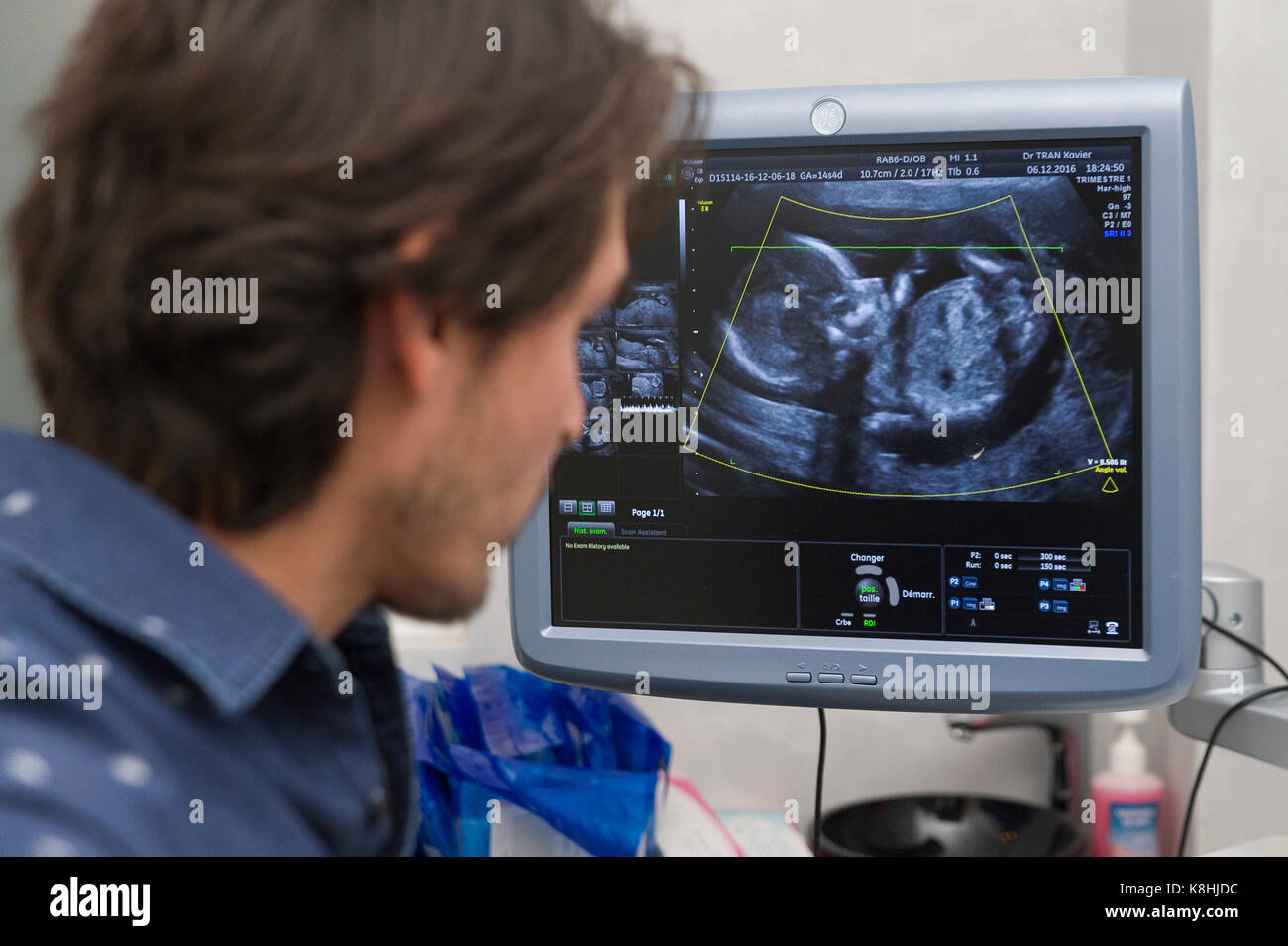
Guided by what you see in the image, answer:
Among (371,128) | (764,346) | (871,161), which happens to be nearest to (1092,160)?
(871,161)

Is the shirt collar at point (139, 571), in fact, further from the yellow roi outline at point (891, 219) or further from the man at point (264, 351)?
the yellow roi outline at point (891, 219)

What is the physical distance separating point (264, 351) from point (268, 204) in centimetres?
7

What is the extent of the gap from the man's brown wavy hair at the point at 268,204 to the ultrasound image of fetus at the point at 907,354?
12.6 inches

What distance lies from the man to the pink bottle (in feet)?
2.72

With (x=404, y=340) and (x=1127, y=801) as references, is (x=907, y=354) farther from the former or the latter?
(x=1127, y=801)

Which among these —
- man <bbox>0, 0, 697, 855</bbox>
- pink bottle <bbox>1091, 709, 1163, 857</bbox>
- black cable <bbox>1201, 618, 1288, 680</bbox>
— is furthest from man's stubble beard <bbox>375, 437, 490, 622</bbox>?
pink bottle <bbox>1091, 709, 1163, 857</bbox>

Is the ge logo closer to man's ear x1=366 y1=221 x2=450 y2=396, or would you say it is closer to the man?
the man

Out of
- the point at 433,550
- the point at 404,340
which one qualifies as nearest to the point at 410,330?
the point at 404,340

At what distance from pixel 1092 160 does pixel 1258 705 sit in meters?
0.47

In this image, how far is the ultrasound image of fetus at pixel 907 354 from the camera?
0.83m

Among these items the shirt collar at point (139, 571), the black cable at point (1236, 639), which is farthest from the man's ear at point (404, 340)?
the black cable at point (1236, 639)

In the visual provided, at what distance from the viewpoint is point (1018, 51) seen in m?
1.22

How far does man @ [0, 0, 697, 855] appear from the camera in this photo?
514 mm
